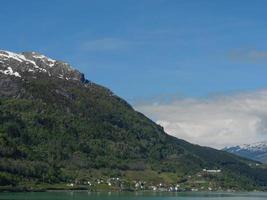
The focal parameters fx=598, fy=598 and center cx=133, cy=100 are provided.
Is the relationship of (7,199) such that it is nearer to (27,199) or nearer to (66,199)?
(27,199)

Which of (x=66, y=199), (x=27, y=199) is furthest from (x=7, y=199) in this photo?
(x=66, y=199)

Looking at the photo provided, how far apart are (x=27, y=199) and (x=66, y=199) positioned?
13.6 meters

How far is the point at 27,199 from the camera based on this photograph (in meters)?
178

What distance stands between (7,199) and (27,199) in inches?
398

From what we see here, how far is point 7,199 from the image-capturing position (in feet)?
556

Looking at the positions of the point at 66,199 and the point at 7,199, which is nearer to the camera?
the point at 7,199

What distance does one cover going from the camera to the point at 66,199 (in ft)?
613
